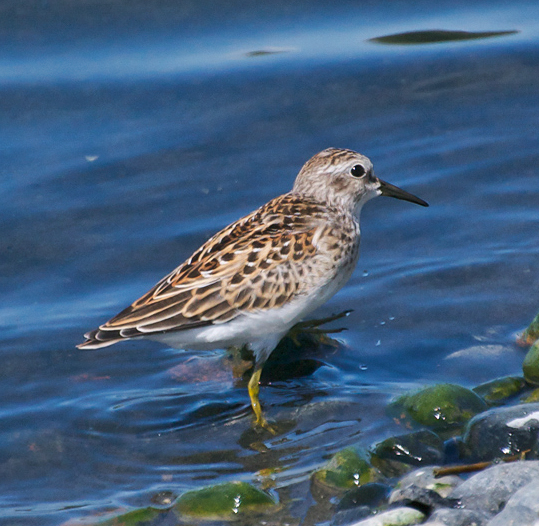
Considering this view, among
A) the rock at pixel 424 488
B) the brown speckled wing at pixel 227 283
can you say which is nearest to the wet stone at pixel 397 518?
the rock at pixel 424 488

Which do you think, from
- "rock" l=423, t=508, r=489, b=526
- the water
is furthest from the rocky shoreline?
the water

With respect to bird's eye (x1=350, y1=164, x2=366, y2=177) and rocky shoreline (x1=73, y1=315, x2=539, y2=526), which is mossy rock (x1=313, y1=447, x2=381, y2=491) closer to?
rocky shoreline (x1=73, y1=315, x2=539, y2=526)

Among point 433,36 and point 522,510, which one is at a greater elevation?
point 433,36

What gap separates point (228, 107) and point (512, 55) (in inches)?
151

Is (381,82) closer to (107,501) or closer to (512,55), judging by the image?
(512,55)

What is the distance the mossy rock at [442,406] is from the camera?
599 centimetres

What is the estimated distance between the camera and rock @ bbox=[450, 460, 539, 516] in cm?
472

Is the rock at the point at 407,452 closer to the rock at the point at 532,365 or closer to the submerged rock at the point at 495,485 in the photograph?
the submerged rock at the point at 495,485

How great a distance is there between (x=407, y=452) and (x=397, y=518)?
3.39ft

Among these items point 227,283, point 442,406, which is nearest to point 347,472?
point 442,406

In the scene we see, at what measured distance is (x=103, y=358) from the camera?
741 cm

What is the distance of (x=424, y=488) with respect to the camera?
491 centimetres

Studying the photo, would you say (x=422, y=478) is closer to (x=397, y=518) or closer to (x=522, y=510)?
(x=397, y=518)

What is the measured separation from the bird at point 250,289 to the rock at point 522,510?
7.76 feet
